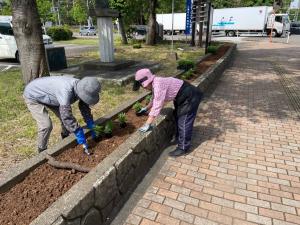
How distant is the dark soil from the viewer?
244cm

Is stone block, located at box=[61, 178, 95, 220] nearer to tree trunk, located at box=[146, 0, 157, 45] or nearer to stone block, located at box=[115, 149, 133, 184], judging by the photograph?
stone block, located at box=[115, 149, 133, 184]

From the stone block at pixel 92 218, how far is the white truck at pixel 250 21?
32.7m

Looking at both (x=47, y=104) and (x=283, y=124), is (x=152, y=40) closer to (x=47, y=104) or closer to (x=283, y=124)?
(x=283, y=124)

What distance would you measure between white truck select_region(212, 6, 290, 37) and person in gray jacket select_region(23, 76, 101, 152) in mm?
31975

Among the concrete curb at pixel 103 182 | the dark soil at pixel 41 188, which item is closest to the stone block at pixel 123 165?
the concrete curb at pixel 103 182

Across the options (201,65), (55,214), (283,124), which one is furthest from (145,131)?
(201,65)

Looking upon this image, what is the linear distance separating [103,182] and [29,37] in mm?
4595

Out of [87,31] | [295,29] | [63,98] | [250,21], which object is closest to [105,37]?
[63,98]

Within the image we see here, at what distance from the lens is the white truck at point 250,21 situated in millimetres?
31250

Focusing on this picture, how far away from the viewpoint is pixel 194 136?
491cm

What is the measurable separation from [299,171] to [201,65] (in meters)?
6.59

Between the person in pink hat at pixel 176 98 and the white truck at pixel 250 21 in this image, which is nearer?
the person in pink hat at pixel 176 98

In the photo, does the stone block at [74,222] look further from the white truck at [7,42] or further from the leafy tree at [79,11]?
the leafy tree at [79,11]

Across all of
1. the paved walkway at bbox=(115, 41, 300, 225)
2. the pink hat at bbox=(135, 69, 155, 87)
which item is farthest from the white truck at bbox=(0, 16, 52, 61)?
the pink hat at bbox=(135, 69, 155, 87)
